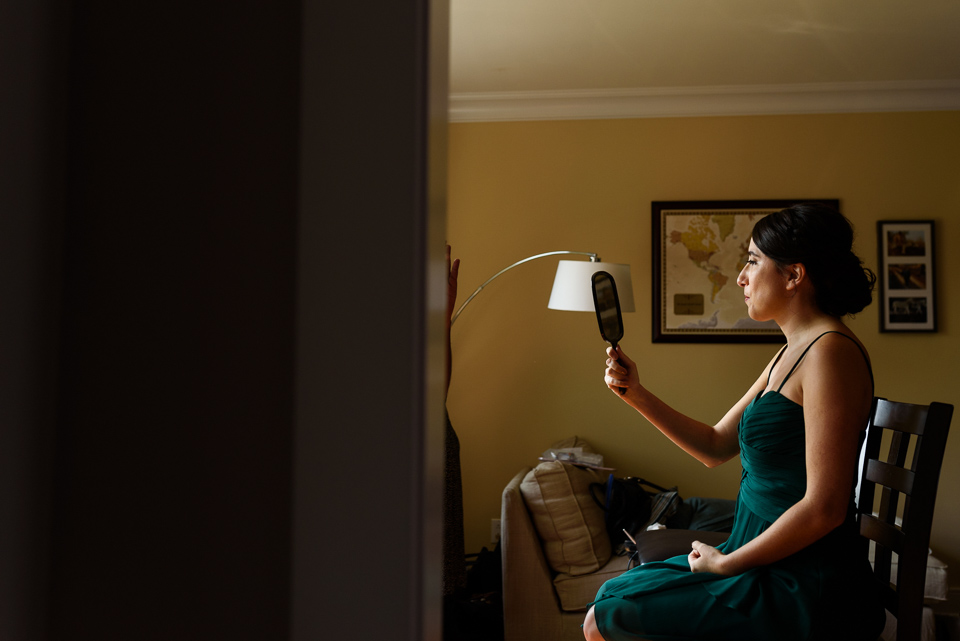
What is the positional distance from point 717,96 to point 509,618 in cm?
304

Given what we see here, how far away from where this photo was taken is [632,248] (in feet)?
11.6

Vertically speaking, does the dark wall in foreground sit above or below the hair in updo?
below

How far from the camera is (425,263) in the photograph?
261 millimetres

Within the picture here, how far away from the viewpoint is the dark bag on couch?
2.78 m

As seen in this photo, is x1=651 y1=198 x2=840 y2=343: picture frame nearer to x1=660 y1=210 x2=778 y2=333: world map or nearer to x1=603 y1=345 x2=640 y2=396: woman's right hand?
x1=660 y1=210 x2=778 y2=333: world map

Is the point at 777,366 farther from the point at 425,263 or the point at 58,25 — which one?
the point at 58,25

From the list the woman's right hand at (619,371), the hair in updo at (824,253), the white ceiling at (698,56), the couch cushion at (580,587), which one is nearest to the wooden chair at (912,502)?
the hair in updo at (824,253)

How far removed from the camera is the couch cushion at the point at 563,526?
2576mm

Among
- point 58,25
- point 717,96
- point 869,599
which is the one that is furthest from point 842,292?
point 717,96

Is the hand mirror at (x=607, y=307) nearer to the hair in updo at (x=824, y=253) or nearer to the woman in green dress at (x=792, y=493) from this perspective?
the woman in green dress at (x=792, y=493)

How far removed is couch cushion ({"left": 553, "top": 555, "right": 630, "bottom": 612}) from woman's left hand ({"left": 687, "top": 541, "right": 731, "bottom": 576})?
3.74 ft

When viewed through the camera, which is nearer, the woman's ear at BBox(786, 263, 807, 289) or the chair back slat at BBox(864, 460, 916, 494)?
the chair back slat at BBox(864, 460, 916, 494)

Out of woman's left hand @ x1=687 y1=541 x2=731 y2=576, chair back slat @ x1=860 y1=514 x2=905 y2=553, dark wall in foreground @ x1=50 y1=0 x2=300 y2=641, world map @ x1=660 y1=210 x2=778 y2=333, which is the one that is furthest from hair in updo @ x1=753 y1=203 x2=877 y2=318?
world map @ x1=660 y1=210 x2=778 y2=333

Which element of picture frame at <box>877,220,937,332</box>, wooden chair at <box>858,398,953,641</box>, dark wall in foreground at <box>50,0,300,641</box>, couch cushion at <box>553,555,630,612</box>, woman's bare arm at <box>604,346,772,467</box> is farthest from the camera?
picture frame at <box>877,220,937,332</box>
